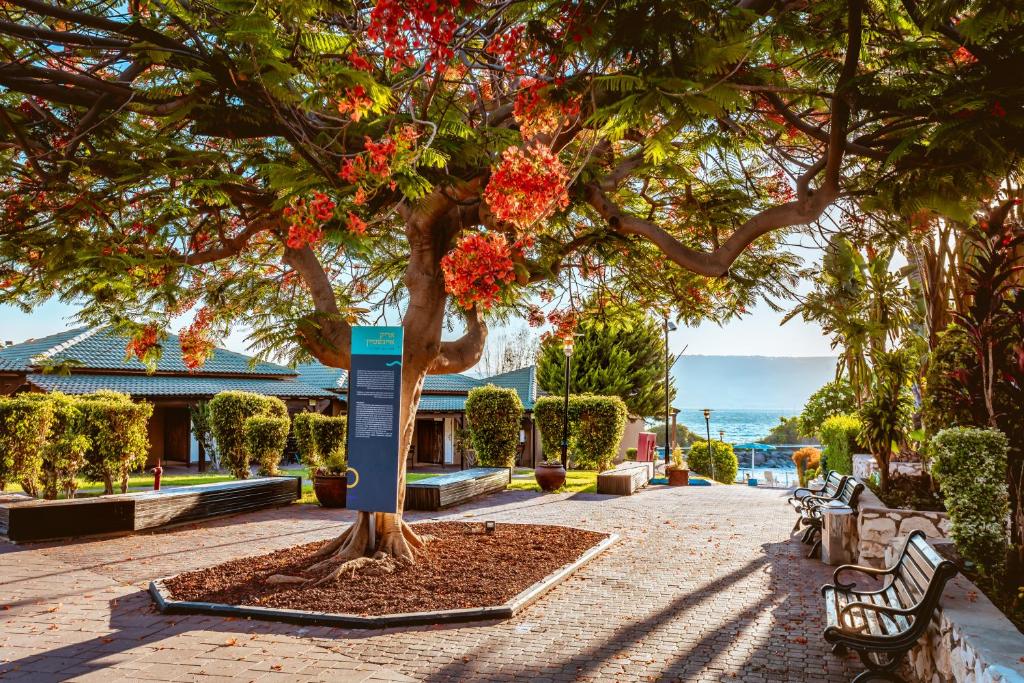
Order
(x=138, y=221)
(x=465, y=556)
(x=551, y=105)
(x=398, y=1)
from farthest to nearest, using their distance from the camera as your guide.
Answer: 1. (x=465, y=556)
2. (x=138, y=221)
3. (x=551, y=105)
4. (x=398, y=1)

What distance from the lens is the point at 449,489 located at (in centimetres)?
1547

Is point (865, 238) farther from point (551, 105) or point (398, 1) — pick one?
point (398, 1)

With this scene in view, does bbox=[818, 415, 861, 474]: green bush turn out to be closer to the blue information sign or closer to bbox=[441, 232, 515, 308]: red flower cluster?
the blue information sign

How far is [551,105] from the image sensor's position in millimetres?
4980

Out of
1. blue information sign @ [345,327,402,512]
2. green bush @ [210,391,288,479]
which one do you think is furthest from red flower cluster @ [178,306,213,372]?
green bush @ [210,391,288,479]

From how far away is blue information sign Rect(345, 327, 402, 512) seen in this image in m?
8.34

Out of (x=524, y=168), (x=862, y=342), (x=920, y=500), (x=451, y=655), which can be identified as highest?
(x=524, y=168)

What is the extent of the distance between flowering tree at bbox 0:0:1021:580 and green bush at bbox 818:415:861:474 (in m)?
8.92

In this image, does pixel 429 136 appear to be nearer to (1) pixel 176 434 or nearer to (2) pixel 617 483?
(2) pixel 617 483

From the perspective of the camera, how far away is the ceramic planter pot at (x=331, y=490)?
611 inches

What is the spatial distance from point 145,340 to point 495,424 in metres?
13.8

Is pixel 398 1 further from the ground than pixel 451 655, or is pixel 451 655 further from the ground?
pixel 398 1

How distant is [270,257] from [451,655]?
7.52m

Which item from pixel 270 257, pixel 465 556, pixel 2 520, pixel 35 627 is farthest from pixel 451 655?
pixel 2 520
